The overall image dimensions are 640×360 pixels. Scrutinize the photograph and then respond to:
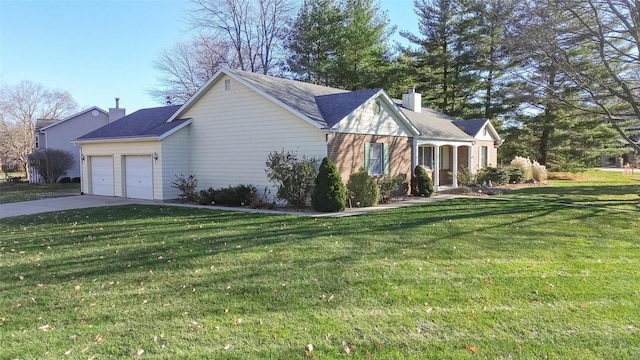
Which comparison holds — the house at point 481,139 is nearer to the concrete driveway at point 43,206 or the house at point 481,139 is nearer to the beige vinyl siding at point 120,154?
the beige vinyl siding at point 120,154

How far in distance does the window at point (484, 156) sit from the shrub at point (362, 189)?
1292 cm

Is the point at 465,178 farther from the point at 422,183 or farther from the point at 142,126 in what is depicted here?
the point at 142,126

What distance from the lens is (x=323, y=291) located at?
19.5ft

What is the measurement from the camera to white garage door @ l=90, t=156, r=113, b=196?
20542 millimetres

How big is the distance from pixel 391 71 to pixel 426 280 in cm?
2880

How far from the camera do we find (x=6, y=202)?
719 inches

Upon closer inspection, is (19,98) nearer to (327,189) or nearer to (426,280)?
(327,189)

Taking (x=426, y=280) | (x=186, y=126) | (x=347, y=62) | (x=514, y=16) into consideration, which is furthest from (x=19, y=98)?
(x=426, y=280)

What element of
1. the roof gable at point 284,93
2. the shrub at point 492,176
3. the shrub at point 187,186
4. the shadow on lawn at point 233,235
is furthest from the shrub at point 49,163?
the shrub at point 492,176

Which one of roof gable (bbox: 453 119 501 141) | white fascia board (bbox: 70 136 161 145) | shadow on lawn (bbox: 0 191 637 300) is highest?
roof gable (bbox: 453 119 501 141)

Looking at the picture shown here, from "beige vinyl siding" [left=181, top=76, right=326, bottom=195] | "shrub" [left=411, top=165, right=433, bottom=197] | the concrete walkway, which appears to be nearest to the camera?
the concrete walkway

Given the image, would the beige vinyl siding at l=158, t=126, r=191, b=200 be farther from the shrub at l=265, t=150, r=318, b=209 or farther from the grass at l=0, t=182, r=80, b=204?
the grass at l=0, t=182, r=80, b=204

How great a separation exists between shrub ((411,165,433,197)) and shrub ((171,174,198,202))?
8880mm

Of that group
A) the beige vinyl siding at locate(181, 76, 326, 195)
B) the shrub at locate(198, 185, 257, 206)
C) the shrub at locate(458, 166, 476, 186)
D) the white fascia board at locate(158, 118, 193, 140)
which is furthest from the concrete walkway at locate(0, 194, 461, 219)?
the shrub at locate(458, 166, 476, 186)
